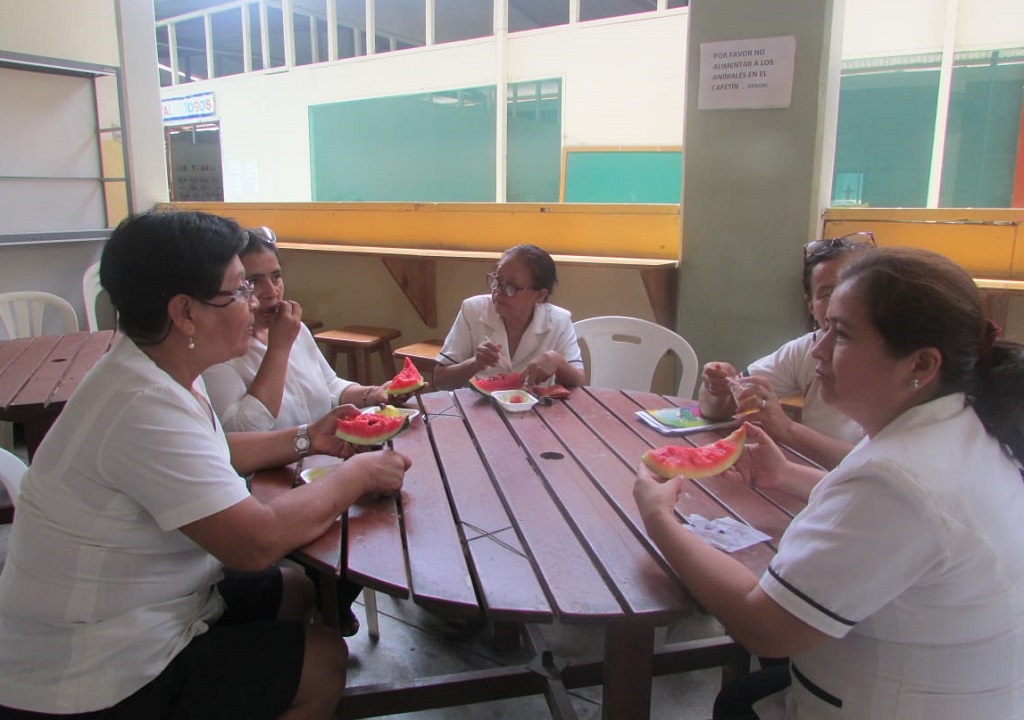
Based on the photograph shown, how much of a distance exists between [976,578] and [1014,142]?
510 centimetres

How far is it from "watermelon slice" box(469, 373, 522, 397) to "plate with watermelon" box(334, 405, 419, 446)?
1.64 ft

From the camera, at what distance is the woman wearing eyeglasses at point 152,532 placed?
1.23m

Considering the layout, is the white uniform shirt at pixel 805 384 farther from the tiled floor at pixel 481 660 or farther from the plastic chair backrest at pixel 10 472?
the plastic chair backrest at pixel 10 472

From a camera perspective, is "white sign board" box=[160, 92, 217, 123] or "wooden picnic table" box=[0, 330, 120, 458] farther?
"white sign board" box=[160, 92, 217, 123]

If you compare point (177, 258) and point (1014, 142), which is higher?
point (1014, 142)

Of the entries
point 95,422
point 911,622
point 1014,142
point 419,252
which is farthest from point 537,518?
point 1014,142

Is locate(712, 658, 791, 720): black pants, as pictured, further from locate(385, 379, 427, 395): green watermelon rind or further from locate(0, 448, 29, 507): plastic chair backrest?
locate(0, 448, 29, 507): plastic chair backrest

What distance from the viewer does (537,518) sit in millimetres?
1521

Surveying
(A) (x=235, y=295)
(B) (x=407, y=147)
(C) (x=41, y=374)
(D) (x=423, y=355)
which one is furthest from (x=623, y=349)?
(B) (x=407, y=147)

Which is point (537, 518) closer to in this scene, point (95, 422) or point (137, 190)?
point (95, 422)

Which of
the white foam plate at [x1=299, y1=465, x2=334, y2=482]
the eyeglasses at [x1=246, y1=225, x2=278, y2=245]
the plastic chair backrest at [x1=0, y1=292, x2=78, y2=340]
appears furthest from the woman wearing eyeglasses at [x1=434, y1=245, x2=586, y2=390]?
the plastic chair backrest at [x1=0, y1=292, x2=78, y2=340]

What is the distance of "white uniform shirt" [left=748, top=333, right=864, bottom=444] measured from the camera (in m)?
2.19

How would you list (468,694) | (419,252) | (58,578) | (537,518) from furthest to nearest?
(419,252)
(468,694)
(537,518)
(58,578)

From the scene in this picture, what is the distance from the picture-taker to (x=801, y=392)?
248 cm
